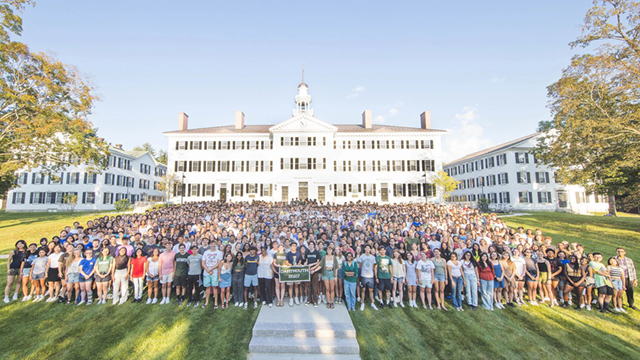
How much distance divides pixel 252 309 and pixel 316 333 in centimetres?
226

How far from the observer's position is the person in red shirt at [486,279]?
26.2ft

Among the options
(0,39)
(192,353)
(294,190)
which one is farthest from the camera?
(294,190)

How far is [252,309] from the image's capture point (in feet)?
25.6

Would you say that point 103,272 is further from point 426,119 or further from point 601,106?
point 426,119

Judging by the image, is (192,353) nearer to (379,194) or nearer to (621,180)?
(621,180)

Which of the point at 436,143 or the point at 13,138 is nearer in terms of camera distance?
the point at 13,138

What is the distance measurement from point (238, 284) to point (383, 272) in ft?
14.1

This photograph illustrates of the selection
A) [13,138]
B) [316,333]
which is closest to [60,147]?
[13,138]

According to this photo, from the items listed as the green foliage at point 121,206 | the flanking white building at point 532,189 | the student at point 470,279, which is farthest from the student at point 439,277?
the green foliage at point 121,206

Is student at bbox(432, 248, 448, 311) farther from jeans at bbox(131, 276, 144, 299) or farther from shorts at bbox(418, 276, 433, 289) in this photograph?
jeans at bbox(131, 276, 144, 299)

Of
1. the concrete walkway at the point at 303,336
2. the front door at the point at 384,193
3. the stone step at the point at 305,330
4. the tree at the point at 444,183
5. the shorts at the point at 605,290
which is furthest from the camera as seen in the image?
the front door at the point at 384,193

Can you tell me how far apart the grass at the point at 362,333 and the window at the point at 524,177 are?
30345mm

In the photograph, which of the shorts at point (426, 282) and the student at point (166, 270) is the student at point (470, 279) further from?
the student at point (166, 270)

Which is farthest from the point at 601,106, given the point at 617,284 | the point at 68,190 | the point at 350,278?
the point at 68,190
